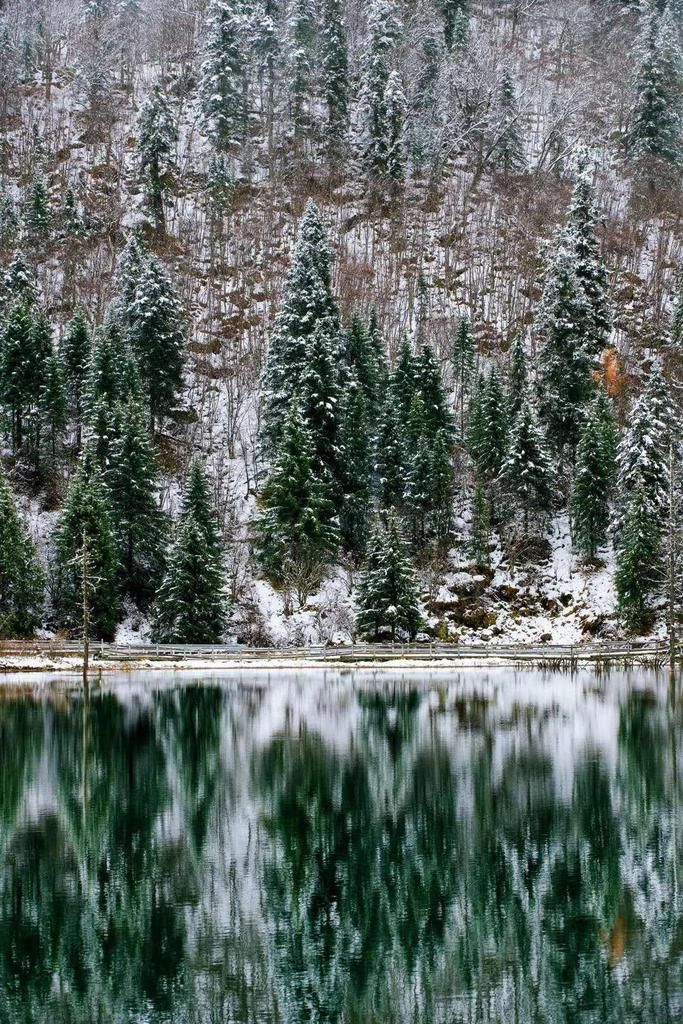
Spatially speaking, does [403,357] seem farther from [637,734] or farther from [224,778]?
[224,778]

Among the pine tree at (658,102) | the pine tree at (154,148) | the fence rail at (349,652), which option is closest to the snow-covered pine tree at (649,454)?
the fence rail at (349,652)

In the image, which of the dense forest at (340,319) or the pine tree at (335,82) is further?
the pine tree at (335,82)

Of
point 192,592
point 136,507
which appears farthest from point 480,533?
point 136,507

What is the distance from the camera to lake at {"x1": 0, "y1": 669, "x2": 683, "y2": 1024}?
16000mm

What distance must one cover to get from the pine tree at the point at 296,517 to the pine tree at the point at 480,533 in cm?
1071

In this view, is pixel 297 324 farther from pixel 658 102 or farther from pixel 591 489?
pixel 658 102

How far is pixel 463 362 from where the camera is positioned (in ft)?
338

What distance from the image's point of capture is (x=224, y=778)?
102ft

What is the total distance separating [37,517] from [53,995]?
244 feet

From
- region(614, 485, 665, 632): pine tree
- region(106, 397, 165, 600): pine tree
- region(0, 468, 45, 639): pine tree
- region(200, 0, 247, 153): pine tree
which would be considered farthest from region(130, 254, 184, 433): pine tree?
region(200, 0, 247, 153): pine tree

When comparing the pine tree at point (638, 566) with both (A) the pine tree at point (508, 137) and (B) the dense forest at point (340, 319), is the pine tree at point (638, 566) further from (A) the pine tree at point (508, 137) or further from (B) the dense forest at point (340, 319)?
(A) the pine tree at point (508, 137)

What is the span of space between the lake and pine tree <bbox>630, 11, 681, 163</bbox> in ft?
339

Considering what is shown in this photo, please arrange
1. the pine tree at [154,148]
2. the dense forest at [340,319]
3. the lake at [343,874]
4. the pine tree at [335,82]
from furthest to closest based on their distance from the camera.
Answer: the pine tree at [335,82] < the pine tree at [154,148] < the dense forest at [340,319] < the lake at [343,874]

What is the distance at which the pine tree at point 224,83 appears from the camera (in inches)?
5364
